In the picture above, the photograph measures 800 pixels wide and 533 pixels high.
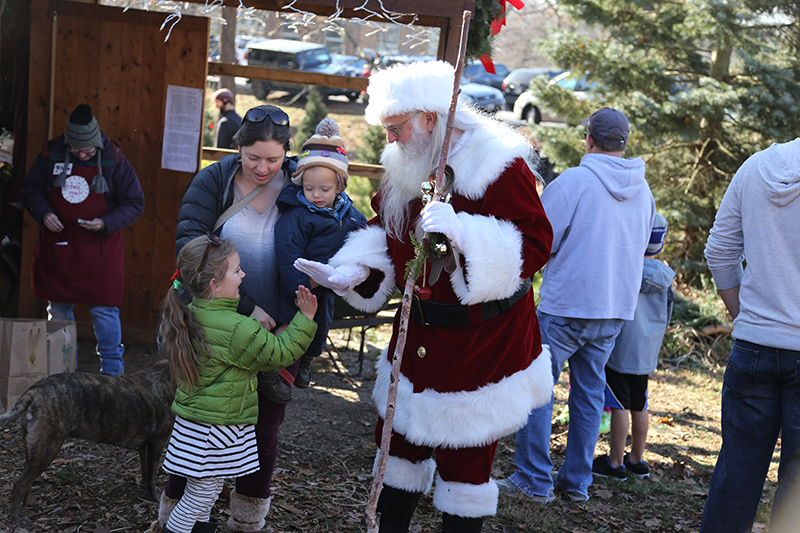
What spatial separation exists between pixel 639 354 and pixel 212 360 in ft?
9.44

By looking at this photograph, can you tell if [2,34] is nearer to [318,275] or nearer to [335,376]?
[335,376]

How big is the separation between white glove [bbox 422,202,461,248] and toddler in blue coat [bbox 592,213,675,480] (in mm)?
2425

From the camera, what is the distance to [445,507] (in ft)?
9.42

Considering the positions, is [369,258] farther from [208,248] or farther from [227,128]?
[227,128]

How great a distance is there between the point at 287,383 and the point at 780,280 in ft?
6.76

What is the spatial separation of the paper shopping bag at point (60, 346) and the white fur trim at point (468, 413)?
9.83 feet

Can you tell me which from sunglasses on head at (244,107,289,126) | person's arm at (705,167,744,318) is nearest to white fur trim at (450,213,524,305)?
person's arm at (705,167,744,318)

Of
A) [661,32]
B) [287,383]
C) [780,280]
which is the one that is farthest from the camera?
[661,32]

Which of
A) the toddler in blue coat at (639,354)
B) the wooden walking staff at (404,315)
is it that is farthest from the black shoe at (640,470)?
the wooden walking staff at (404,315)

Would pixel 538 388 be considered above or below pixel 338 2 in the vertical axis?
below

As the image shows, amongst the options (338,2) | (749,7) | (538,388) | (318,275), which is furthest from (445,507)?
(749,7)

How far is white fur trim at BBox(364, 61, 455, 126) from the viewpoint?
2797 mm

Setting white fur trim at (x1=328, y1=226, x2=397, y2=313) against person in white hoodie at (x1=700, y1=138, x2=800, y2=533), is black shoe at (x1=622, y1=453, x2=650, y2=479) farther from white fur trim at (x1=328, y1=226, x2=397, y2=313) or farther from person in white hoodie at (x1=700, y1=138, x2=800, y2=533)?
white fur trim at (x1=328, y1=226, x2=397, y2=313)

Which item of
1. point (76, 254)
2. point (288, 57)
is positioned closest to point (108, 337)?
point (76, 254)
